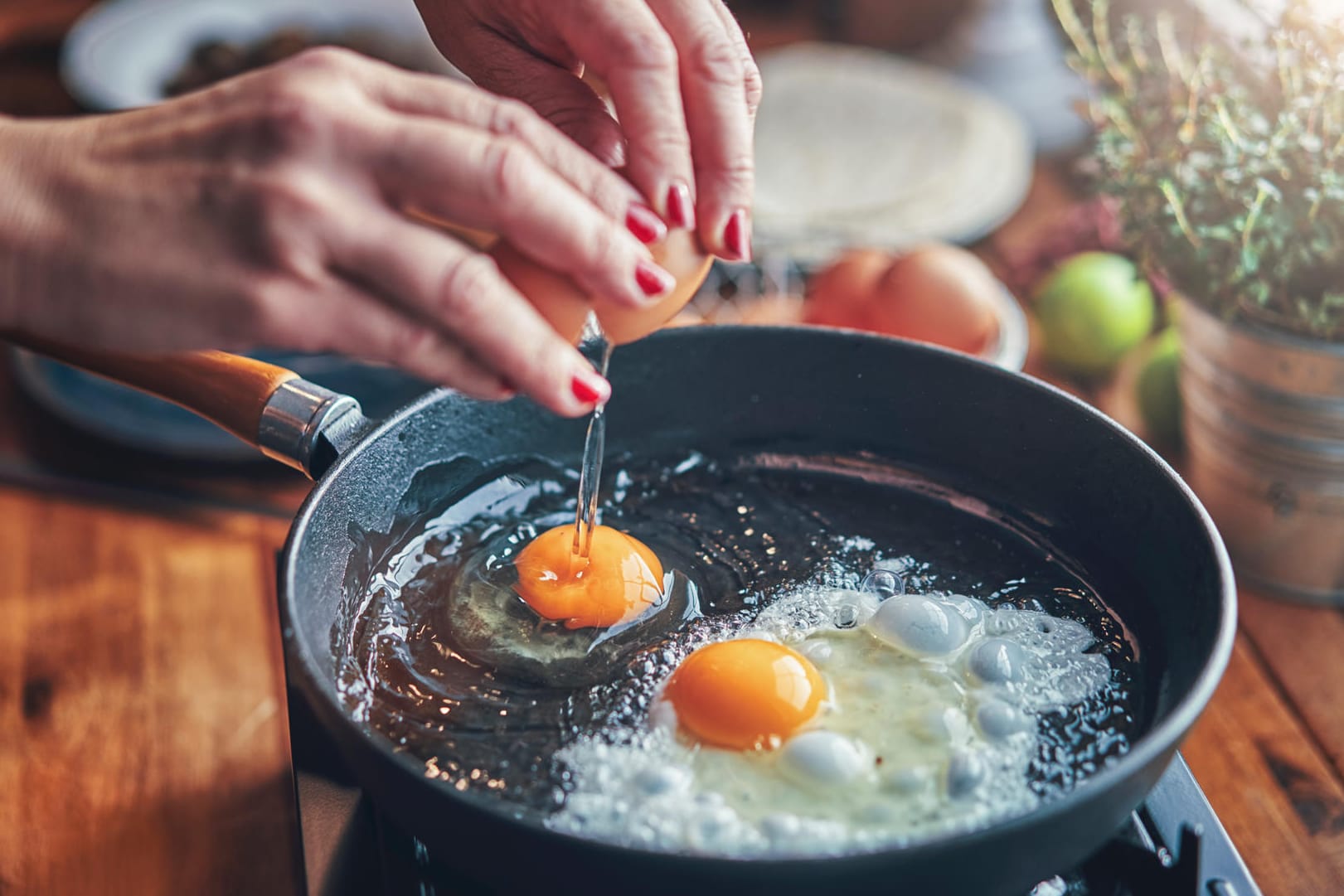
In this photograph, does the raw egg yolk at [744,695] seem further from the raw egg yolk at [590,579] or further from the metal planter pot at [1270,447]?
the metal planter pot at [1270,447]

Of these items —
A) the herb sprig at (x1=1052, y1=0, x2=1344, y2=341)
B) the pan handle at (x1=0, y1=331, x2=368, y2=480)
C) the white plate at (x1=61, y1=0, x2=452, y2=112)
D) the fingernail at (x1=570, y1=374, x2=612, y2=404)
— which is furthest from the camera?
the white plate at (x1=61, y1=0, x2=452, y2=112)

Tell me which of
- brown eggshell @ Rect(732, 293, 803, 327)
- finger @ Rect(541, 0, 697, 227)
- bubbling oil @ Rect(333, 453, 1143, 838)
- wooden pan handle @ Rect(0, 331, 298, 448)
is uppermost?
finger @ Rect(541, 0, 697, 227)

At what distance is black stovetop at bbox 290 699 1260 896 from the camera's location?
0.82 m

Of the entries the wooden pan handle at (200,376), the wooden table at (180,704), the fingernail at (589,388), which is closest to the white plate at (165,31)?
the wooden table at (180,704)

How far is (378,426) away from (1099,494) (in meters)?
0.60

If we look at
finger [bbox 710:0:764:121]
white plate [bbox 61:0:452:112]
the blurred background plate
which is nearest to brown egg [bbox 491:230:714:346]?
finger [bbox 710:0:764:121]

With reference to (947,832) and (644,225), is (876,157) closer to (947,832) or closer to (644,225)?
(644,225)

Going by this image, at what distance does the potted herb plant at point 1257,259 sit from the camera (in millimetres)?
1253

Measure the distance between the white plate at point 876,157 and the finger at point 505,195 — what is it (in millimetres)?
1195

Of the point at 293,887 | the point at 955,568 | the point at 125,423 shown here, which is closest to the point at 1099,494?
the point at 955,568

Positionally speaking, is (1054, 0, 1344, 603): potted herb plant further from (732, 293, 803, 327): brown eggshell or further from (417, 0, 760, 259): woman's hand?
(417, 0, 760, 259): woman's hand

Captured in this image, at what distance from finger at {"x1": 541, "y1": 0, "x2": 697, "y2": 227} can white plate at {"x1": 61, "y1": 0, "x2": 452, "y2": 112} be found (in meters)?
1.06

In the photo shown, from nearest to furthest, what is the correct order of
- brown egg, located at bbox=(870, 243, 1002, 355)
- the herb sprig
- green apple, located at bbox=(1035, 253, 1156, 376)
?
the herb sprig
brown egg, located at bbox=(870, 243, 1002, 355)
green apple, located at bbox=(1035, 253, 1156, 376)

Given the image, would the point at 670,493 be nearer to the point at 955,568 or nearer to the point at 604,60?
the point at 955,568
